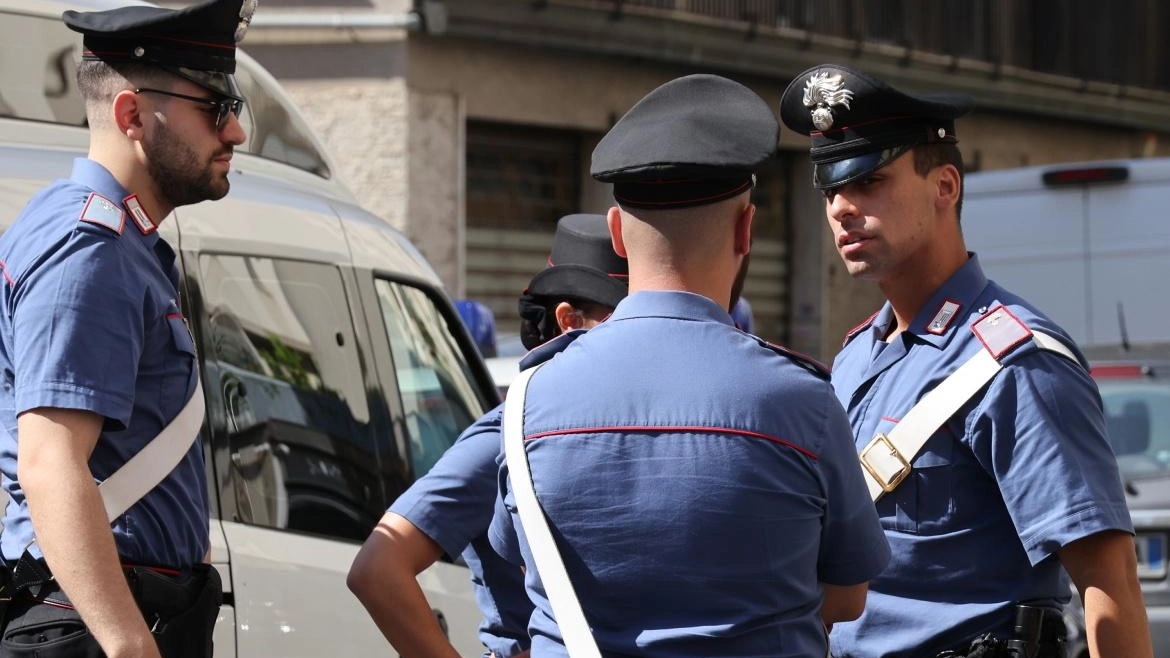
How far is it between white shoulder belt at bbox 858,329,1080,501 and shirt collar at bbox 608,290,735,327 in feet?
2.52

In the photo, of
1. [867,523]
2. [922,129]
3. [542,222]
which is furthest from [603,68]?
[867,523]

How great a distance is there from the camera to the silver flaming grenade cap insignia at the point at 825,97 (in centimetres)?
317

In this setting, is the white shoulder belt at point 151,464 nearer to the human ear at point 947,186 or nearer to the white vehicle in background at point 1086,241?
the human ear at point 947,186

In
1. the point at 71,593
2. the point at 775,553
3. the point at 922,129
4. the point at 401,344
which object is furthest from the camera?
the point at 401,344

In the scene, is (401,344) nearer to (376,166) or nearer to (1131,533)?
(1131,533)

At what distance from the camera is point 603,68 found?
1591cm

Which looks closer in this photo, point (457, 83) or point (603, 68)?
point (457, 83)

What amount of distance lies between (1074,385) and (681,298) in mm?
956

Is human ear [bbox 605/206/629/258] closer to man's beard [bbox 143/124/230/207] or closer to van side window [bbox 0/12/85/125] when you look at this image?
man's beard [bbox 143/124/230/207]

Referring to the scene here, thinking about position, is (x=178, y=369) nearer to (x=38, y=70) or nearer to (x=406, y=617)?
(x=406, y=617)

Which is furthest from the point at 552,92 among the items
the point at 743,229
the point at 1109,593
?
the point at 743,229

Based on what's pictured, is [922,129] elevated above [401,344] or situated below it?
above

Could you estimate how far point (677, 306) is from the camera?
2256 mm

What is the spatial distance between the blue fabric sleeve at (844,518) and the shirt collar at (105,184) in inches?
50.4
